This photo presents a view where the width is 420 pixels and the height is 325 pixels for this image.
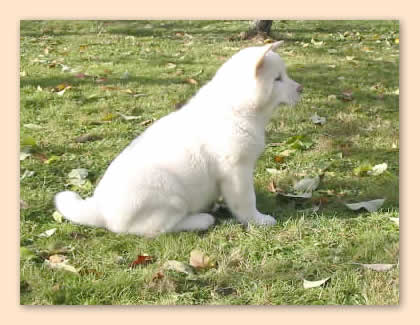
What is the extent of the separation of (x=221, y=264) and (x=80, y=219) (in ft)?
2.78

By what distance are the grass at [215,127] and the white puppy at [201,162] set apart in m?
0.11

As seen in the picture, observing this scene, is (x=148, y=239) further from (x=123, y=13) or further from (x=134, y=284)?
(x=123, y=13)

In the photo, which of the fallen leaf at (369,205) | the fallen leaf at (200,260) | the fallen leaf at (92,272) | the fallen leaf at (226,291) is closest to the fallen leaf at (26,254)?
the fallen leaf at (92,272)

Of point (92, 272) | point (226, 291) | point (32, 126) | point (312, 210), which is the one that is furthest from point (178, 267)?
point (32, 126)

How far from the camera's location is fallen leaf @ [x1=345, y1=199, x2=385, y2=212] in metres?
3.48

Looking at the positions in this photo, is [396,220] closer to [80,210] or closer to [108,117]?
[80,210]

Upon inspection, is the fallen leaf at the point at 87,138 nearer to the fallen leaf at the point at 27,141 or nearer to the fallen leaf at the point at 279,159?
the fallen leaf at the point at 27,141

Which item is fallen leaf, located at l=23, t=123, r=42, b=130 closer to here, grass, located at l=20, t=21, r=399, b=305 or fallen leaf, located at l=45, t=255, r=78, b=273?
grass, located at l=20, t=21, r=399, b=305

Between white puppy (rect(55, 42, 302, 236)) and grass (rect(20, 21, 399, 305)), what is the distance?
11 cm

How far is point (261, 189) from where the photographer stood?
150 inches

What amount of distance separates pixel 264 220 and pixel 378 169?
1.04 metres

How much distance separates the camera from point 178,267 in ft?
9.57

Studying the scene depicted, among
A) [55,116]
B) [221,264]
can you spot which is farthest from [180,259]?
[55,116]

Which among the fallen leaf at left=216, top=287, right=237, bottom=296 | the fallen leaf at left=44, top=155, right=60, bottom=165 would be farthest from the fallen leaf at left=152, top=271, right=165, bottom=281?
the fallen leaf at left=44, top=155, right=60, bottom=165
